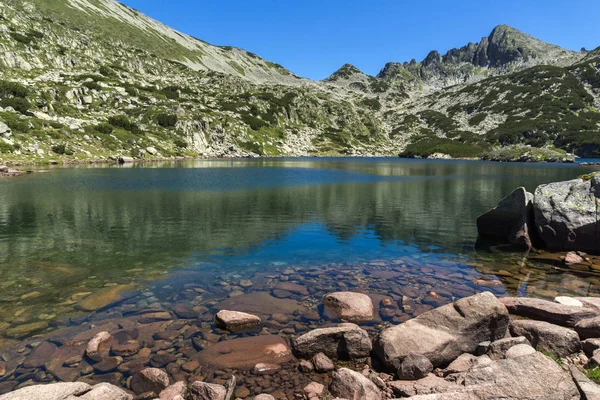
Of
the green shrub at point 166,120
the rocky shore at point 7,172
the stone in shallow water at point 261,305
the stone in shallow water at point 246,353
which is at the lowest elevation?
the stone in shallow water at point 246,353

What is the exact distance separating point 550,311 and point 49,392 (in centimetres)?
1559

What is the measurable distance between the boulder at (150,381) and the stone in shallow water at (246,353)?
132 centimetres

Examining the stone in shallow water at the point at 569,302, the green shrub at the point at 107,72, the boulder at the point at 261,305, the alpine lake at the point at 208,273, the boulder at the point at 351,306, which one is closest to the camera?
the alpine lake at the point at 208,273

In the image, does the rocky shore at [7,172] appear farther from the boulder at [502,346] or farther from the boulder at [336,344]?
the boulder at [502,346]

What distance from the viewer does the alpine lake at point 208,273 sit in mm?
11008

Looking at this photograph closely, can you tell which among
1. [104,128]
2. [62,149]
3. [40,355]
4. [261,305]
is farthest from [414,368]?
[104,128]

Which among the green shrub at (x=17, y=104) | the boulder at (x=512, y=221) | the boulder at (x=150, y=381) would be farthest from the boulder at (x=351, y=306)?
the green shrub at (x=17, y=104)

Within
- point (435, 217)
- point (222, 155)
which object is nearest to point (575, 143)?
point (222, 155)

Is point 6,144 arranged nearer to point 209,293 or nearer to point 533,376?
point 209,293

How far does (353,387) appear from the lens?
8.48 meters

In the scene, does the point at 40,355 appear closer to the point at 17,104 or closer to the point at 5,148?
the point at 5,148

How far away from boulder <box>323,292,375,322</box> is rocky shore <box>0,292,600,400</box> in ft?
6.32

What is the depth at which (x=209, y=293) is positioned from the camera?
15.4m

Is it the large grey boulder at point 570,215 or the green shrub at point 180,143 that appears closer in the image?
the large grey boulder at point 570,215
